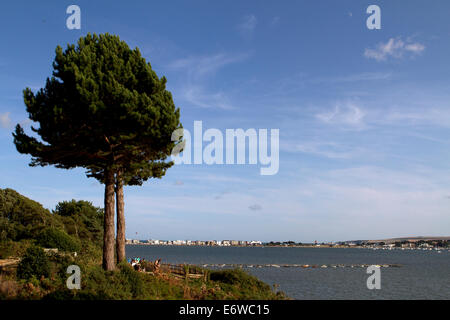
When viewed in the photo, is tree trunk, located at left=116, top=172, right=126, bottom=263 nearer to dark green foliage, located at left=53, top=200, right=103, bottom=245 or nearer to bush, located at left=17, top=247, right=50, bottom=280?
bush, located at left=17, top=247, right=50, bottom=280

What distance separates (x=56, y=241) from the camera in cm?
3866

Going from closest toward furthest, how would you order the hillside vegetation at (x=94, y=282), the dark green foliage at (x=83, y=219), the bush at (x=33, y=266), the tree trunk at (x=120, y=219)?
the hillside vegetation at (x=94, y=282), the bush at (x=33, y=266), the tree trunk at (x=120, y=219), the dark green foliage at (x=83, y=219)

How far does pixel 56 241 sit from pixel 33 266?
70.0ft

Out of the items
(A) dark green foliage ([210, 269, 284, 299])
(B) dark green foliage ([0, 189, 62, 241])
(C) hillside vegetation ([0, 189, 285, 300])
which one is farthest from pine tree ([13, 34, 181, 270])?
(B) dark green foliage ([0, 189, 62, 241])

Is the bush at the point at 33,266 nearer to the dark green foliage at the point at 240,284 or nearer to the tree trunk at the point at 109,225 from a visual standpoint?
the tree trunk at the point at 109,225

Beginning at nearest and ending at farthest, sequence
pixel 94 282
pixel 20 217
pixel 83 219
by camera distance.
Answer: pixel 94 282, pixel 20 217, pixel 83 219

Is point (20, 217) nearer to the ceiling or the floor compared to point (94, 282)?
nearer to the ceiling

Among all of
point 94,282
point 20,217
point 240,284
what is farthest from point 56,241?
point 94,282

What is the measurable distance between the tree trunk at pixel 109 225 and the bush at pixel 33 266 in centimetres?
307

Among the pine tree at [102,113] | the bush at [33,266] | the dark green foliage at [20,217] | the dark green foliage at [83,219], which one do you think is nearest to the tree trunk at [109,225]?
the pine tree at [102,113]

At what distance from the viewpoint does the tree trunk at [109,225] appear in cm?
2109

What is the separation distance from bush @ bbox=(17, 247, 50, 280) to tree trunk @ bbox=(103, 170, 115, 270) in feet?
10.1

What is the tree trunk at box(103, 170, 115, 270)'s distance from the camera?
21094mm

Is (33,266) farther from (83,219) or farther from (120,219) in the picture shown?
(83,219)
